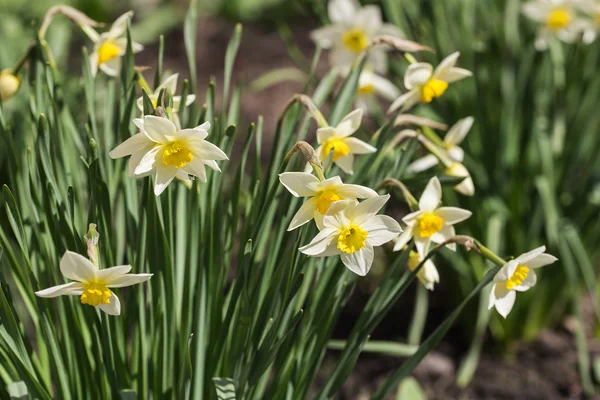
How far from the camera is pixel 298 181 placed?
1.09 metres

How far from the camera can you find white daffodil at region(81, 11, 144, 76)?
1.48 meters

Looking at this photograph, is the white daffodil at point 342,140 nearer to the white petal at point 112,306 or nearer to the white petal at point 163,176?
the white petal at point 163,176

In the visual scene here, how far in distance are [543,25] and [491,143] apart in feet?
1.33

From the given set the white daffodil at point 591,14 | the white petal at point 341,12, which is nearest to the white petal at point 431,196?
the white petal at point 341,12

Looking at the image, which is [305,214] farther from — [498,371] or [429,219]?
[498,371]

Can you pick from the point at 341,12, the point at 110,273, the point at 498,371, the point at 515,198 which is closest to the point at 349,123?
the point at 110,273

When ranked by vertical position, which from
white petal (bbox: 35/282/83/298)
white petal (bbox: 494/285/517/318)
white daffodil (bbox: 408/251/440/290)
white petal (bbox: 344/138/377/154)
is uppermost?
white petal (bbox: 344/138/377/154)

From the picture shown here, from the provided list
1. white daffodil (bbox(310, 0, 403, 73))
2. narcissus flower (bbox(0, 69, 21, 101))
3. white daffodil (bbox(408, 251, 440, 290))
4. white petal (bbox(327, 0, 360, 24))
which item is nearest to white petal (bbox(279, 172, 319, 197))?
white daffodil (bbox(408, 251, 440, 290))

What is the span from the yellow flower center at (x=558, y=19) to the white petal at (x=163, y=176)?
1.55m

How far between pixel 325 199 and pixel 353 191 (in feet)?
0.15

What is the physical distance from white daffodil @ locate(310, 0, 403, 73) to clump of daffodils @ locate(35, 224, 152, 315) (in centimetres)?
112

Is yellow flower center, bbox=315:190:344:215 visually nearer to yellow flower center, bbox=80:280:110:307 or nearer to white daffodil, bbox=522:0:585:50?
yellow flower center, bbox=80:280:110:307

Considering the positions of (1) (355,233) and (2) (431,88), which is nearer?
(1) (355,233)

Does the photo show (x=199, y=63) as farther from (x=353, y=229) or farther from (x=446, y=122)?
(x=353, y=229)
